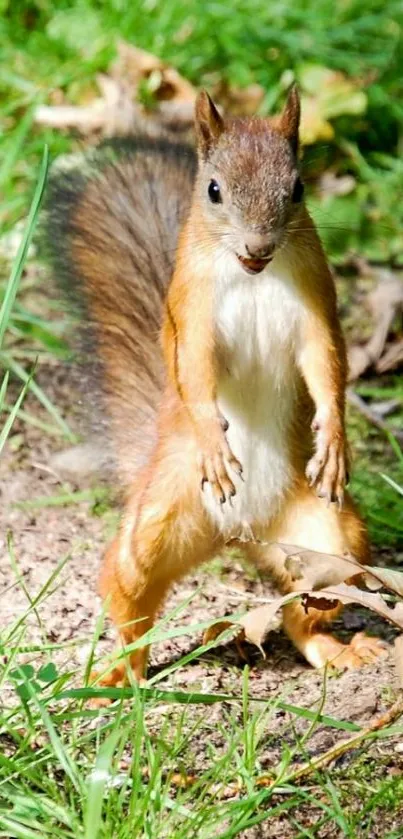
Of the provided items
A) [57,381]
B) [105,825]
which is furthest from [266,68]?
[105,825]

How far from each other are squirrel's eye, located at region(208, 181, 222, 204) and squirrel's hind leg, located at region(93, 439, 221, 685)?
18.2 inches

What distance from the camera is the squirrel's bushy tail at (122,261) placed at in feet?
10.5

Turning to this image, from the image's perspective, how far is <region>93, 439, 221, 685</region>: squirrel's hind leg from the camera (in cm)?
274

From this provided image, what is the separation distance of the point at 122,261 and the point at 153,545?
82 cm

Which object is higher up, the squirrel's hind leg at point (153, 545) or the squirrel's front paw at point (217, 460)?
Result: the squirrel's front paw at point (217, 460)

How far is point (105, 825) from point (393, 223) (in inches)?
122

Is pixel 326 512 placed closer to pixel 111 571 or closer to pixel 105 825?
pixel 111 571

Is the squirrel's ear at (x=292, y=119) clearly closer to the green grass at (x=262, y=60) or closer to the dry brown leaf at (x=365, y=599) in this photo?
the dry brown leaf at (x=365, y=599)

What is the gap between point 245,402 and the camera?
277cm

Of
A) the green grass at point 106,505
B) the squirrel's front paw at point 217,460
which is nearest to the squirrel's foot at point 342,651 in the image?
the green grass at point 106,505

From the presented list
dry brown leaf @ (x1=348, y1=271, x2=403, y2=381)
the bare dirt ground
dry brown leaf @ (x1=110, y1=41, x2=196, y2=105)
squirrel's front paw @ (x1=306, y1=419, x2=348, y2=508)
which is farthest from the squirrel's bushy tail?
dry brown leaf @ (x1=110, y1=41, x2=196, y2=105)

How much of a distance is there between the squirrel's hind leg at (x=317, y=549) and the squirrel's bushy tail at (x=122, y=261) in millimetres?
402

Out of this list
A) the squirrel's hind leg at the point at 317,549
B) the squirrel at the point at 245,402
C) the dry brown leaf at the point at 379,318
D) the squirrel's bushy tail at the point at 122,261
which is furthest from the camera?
the dry brown leaf at the point at 379,318

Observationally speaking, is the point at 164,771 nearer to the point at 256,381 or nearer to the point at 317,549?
the point at 317,549
